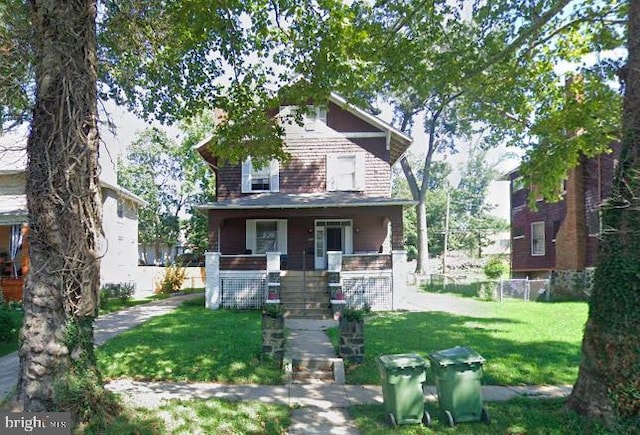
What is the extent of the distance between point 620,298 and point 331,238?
46.0 ft

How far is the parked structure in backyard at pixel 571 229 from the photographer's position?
19.2 metres

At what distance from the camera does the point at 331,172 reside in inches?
709

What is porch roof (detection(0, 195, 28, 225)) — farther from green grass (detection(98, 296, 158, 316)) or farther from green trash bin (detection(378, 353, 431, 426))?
green trash bin (detection(378, 353, 431, 426))

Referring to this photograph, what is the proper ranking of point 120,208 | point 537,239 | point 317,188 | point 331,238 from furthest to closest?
point 537,239, point 120,208, point 331,238, point 317,188

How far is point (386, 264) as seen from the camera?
51.7ft

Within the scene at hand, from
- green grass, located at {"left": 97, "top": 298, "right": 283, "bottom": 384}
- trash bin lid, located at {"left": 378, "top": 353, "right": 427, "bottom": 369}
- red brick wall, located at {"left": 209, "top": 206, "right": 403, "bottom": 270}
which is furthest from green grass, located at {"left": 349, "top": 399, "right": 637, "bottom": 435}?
red brick wall, located at {"left": 209, "top": 206, "right": 403, "bottom": 270}

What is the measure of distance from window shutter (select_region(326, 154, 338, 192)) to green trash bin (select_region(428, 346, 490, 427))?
13177 millimetres

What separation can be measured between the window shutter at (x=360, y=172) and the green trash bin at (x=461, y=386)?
13.0 meters

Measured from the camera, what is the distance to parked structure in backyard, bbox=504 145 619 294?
19184 millimetres

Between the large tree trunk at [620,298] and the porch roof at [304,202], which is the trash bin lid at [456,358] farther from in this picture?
the porch roof at [304,202]

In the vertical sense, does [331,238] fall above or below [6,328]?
above

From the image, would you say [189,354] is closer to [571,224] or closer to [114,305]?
[114,305]

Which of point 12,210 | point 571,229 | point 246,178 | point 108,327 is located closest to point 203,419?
point 108,327
